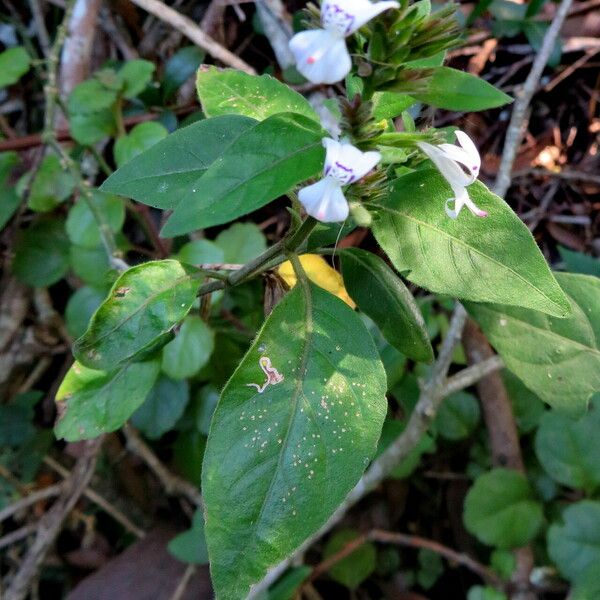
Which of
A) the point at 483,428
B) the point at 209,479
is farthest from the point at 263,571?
the point at 483,428

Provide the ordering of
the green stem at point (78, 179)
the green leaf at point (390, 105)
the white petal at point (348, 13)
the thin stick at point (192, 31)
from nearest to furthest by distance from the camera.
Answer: the white petal at point (348, 13) → the green leaf at point (390, 105) → the green stem at point (78, 179) → the thin stick at point (192, 31)

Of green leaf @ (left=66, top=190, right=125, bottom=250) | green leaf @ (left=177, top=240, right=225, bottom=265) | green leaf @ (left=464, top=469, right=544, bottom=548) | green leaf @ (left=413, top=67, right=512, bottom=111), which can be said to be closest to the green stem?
green leaf @ (left=66, top=190, right=125, bottom=250)

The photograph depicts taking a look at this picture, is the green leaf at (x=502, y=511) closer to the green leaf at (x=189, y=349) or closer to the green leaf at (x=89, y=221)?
the green leaf at (x=189, y=349)

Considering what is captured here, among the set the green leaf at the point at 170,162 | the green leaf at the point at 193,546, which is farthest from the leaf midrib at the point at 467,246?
the green leaf at the point at 193,546

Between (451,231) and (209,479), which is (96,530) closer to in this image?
(209,479)

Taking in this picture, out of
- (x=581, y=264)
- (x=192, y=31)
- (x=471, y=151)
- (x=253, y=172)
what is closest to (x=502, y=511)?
(x=581, y=264)

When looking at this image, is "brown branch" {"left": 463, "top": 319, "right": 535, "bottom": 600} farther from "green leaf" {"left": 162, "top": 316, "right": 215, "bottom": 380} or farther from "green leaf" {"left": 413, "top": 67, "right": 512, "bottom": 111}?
"green leaf" {"left": 413, "top": 67, "right": 512, "bottom": 111}

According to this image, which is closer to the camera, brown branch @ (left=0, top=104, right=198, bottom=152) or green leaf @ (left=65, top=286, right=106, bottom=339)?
green leaf @ (left=65, top=286, right=106, bottom=339)
